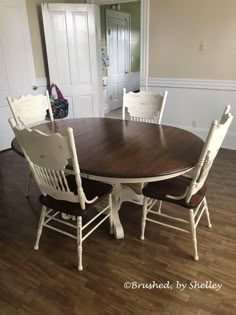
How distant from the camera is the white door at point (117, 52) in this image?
5.89m

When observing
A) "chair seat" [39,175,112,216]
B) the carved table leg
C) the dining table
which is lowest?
the carved table leg

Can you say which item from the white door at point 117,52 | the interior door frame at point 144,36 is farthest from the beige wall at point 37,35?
the white door at point 117,52

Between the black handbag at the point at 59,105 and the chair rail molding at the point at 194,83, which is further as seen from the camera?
the black handbag at the point at 59,105

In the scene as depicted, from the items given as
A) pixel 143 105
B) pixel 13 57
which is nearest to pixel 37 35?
pixel 13 57

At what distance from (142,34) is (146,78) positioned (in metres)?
0.66

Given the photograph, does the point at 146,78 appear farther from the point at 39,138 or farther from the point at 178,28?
the point at 39,138

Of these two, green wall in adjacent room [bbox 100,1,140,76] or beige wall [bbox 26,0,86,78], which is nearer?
beige wall [bbox 26,0,86,78]

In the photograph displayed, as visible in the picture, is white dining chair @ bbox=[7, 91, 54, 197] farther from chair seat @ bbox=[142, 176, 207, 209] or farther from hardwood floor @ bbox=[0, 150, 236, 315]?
chair seat @ bbox=[142, 176, 207, 209]

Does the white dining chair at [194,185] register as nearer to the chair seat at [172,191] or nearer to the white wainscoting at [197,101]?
the chair seat at [172,191]

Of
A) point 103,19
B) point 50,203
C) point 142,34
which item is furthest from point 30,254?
point 103,19

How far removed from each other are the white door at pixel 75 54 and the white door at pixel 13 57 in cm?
32

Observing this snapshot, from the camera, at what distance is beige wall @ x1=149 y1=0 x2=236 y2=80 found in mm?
3418

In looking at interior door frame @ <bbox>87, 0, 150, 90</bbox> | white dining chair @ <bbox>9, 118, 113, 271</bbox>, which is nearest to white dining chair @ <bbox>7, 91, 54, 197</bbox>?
white dining chair @ <bbox>9, 118, 113, 271</bbox>

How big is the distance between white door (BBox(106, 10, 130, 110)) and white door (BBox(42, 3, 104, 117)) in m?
1.67
